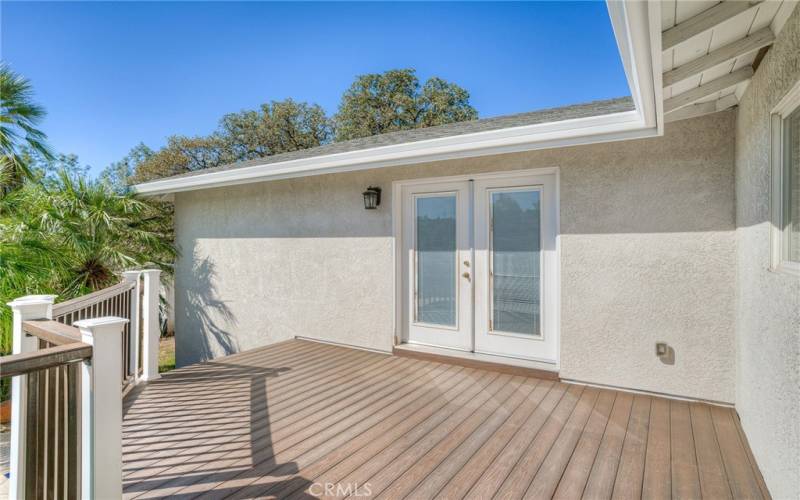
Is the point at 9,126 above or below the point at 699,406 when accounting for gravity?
above

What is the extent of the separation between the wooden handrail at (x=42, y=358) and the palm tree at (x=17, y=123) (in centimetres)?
819

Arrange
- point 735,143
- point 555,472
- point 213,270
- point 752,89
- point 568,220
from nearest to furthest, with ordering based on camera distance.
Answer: point 555,472 → point 752,89 → point 735,143 → point 568,220 → point 213,270

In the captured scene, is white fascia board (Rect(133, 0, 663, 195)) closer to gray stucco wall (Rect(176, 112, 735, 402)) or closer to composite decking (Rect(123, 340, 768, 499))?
gray stucco wall (Rect(176, 112, 735, 402))

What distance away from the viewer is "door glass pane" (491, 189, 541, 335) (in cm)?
450

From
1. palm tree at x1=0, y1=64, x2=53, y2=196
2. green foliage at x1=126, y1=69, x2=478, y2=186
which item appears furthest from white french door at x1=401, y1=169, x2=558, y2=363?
green foliage at x1=126, y1=69, x2=478, y2=186

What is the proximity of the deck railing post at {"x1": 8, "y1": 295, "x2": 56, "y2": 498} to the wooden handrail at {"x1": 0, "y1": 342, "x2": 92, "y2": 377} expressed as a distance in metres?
0.88

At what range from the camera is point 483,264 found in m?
4.79

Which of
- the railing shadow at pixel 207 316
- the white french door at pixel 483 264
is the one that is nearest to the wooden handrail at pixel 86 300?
the railing shadow at pixel 207 316

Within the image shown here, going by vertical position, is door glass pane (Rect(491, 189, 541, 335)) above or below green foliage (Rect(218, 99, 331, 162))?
below

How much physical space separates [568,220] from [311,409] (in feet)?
10.6

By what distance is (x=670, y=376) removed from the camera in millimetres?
3682

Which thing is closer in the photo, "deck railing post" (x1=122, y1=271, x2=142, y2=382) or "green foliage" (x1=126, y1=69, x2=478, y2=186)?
"deck railing post" (x1=122, y1=271, x2=142, y2=382)

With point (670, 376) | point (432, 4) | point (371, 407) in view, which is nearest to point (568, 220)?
point (670, 376)

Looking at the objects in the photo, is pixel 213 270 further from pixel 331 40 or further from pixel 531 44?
pixel 531 44
